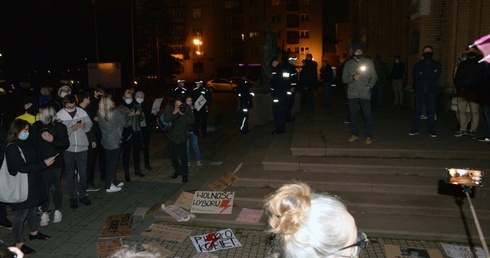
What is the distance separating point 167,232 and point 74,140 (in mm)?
2554

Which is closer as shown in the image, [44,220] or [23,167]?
[23,167]

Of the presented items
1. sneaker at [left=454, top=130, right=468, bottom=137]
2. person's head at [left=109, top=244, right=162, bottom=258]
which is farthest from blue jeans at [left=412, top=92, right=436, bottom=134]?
person's head at [left=109, top=244, right=162, bottom=258]

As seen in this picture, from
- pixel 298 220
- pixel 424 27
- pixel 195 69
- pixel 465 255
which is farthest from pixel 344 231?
pixel 195 69

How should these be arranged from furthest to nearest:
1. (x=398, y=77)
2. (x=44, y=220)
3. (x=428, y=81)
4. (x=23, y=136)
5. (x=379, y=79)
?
1. (x=379, y=79)
2. (x=398, y=77)
3. (x=428, y=81)
4. (x=44, y=220)
5. (x=23, y=136)

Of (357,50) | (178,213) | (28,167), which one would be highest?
(357,50)

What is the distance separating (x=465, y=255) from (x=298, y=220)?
4769mm

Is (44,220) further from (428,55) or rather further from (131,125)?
(428,55)

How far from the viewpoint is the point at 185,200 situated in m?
7.84

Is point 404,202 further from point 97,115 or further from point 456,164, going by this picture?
point 97,115

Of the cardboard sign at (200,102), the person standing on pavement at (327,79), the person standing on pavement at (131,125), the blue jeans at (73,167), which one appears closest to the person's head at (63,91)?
the person standing on pavement at (131,125)

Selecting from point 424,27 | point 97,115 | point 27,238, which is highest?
point 424,27

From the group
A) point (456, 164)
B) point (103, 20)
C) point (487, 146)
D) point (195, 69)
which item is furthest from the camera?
point (195, 69)

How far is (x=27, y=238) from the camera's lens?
673 cm

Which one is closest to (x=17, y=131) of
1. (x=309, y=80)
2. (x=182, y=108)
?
(x=182, y=108)
